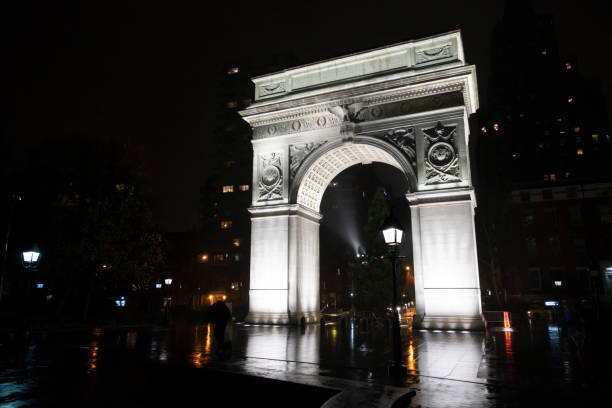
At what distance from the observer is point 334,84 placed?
78.0 feet

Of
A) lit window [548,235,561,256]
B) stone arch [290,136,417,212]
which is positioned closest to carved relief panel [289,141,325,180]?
stone arch [290,136,417,212]

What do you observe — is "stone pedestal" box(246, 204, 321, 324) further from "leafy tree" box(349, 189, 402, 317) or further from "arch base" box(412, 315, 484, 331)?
"arch base" box(412, 315, 484, 331)

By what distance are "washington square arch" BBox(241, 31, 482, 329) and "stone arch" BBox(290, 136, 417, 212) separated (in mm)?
59

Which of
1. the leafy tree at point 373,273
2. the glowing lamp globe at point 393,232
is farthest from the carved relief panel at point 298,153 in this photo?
the glowing lamp globe at point 393,232

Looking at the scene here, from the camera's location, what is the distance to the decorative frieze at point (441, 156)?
20406 millimetres

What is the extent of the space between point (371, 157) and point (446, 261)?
28.1 feet

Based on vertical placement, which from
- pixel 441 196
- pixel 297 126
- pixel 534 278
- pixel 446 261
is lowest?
pixel 446 261

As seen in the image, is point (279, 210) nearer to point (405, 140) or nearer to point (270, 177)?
point (270, 177)

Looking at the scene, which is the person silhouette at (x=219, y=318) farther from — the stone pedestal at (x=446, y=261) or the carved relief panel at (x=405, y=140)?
the carved relief panel at (x=405, y=140)

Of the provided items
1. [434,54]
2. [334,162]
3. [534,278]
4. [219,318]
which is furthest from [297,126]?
[534,278]

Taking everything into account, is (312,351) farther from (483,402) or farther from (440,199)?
(440,199)

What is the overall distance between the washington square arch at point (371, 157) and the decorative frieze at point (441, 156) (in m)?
0.05

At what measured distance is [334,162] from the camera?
2536cm

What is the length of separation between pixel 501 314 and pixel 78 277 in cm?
2560
